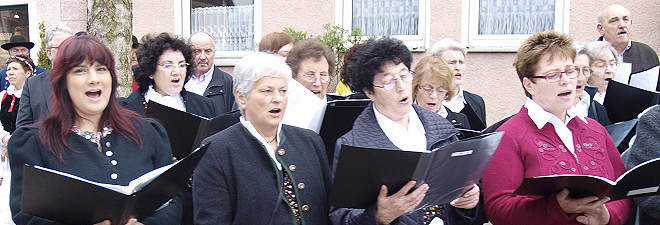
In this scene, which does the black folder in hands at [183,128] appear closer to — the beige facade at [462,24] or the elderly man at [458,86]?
the elderly man at [458,86]

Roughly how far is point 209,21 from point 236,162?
23.5ft

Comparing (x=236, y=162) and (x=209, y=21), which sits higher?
Answer: (x=209, y=21)

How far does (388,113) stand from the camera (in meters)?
2.97

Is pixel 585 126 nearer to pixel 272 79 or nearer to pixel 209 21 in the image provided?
pixel 272 79

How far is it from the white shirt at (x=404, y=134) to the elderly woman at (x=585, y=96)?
1.60 metres

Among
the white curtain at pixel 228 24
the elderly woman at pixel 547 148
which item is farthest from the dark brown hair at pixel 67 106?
the white curtain at pixel 228 24

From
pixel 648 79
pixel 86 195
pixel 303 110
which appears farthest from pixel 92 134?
pixel 648 79

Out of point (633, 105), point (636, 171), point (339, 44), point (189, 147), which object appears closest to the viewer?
point (636, 171)

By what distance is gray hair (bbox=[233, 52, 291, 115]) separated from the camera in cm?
278

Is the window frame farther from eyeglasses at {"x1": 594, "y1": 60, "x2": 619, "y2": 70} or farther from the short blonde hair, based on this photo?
eyeglasses at {"x1": 594, "y1": 60, "x2": 619, "y2": 70}

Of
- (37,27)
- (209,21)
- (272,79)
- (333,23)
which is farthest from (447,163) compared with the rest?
(37,27)

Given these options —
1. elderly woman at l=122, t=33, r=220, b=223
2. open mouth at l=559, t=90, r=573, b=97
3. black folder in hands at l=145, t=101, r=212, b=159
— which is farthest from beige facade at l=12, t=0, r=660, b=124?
black folder in hands at l=145, t=101, r=212, b=159

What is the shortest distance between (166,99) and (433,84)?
1910mm

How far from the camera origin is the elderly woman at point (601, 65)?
4.71 m
